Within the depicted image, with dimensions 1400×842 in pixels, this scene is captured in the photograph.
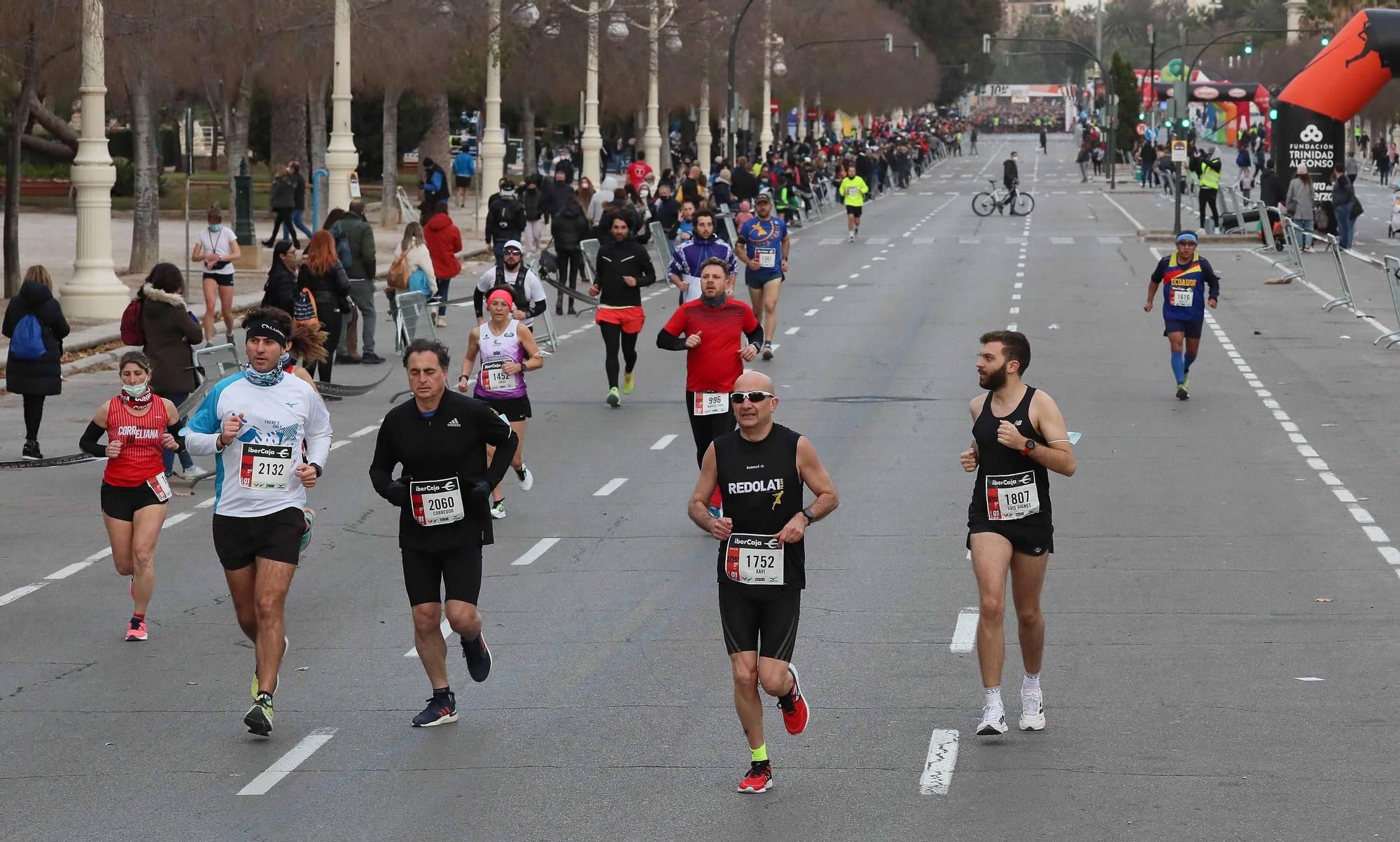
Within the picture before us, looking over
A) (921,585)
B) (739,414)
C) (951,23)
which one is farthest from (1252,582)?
(951,23)

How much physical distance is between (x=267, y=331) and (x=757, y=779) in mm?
2917

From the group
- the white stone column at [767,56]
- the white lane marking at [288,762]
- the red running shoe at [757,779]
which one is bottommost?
the white lane marking at [288,762]

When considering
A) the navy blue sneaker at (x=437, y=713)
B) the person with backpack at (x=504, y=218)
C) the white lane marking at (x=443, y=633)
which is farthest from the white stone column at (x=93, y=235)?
the navy blue sneaker at (x=437, y=713)

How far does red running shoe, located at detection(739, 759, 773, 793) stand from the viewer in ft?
25.6

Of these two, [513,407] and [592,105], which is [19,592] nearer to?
[513,407]

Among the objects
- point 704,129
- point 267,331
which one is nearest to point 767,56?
point 704,129

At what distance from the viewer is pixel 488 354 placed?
14.4 meters

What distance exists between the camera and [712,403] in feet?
45.3

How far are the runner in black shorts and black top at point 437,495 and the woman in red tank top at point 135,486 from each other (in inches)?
96.0

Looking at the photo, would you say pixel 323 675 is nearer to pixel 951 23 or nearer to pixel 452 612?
pixel 452 612

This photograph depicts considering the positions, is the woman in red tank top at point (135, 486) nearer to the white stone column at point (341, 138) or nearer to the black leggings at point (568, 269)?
the black leggings at point (568, 269)

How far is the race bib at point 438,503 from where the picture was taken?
8.65m

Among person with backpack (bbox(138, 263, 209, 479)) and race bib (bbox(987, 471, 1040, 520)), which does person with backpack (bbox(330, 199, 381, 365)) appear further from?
race bib (bbox(987, 471, 1040, 520))

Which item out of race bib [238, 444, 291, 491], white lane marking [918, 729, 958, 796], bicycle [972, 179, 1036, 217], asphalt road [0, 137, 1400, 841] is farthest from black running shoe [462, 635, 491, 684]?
bicycle [972, 179, 1036, 217]
